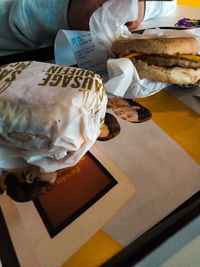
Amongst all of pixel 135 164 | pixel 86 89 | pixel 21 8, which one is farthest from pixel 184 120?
pixel 21 8

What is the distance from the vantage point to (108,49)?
0.67m

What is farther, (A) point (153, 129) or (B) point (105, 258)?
(A) point (153, 129)

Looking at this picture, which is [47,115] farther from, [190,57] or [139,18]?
[139,18]

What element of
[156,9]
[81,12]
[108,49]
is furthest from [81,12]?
[156,9]

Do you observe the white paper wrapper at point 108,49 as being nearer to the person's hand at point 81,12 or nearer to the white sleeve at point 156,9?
the person's hand at point 81,12

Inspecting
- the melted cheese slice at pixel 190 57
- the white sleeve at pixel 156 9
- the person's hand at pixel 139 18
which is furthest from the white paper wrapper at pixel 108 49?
the white sleeve at pixel 156 9

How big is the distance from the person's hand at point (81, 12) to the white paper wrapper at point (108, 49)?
111mm

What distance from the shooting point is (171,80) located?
0.59m

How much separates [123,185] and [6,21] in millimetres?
789

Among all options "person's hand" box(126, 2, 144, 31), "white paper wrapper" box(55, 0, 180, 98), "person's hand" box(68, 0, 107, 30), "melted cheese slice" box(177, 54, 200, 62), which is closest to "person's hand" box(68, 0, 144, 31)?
"person's hand" box(68, 0, 107, 30)

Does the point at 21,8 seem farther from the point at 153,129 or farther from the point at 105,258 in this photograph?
the point at 105,258

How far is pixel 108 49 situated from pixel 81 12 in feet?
0.69

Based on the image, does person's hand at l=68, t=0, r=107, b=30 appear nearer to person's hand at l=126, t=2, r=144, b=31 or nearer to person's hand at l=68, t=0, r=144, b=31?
person's hand at l=68, t=0, r=144, b=31

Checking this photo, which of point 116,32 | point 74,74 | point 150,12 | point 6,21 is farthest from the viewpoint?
point 150,12
